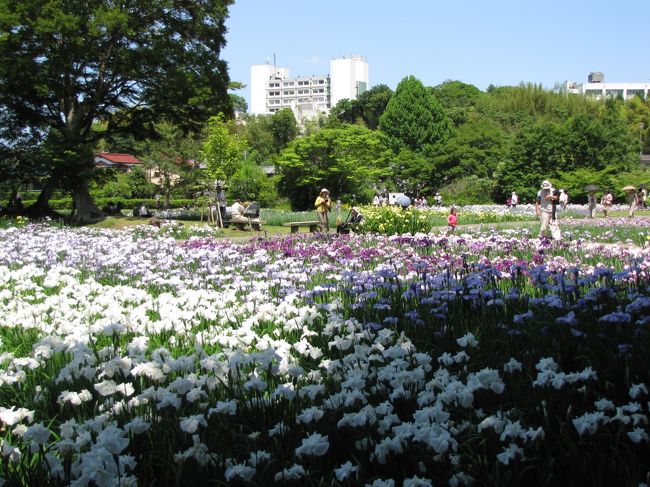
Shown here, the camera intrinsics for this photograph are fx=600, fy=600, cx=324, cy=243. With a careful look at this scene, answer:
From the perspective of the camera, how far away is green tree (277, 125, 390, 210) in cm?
3553

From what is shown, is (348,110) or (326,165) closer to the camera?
(326,165)

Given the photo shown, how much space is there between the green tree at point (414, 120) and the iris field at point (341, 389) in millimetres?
50921

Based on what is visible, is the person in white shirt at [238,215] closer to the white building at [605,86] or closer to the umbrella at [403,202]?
the umbrella at [403,202]

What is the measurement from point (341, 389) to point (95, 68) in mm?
24668

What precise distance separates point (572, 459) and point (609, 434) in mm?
228

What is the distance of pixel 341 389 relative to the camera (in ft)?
9.93

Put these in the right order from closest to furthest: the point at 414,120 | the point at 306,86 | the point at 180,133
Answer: the point at 180,133 → the point at 414,120 → the point at 306,86

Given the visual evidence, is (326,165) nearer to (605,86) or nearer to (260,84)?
(260,84)

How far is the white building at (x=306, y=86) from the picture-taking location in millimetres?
142875

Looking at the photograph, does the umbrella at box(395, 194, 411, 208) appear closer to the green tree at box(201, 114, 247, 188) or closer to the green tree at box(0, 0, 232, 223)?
the green tree at box(201, 114, 247, 188)

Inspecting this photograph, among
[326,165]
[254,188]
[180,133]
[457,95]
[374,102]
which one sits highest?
[457,95]

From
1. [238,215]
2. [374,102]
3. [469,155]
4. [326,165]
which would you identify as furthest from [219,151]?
[374,102]

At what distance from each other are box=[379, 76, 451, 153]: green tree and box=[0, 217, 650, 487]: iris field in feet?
167

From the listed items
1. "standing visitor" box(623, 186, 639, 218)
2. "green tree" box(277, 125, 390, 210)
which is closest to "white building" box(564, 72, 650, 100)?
"green tree" box(277, 125, 390, 210)
